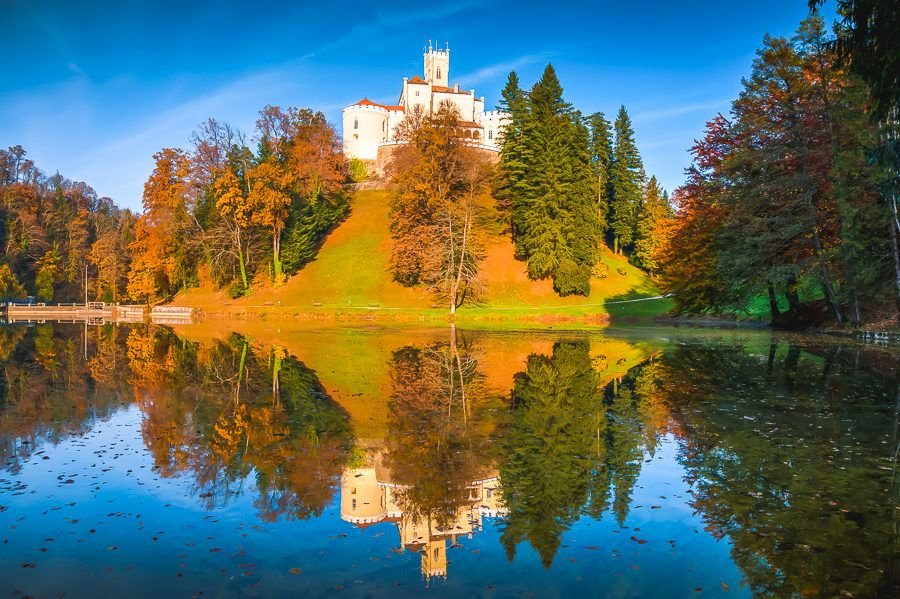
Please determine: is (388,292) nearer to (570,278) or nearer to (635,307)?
(570,278)

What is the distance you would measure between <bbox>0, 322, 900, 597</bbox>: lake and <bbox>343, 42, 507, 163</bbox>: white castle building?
81.7 m

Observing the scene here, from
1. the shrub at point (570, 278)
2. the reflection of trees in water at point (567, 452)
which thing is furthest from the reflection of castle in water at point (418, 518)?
the shrub at point (570, 278)

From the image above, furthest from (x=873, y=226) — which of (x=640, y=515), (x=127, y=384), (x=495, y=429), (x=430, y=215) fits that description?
(x=430, y=215)

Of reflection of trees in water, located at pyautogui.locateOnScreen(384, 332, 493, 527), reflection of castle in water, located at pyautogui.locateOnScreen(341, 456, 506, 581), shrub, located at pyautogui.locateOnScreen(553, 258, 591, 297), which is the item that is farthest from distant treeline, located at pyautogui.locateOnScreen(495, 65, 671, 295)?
reflection of castle in water, located at pyautogui.locateOnScreen(341, 456, 506, 581)

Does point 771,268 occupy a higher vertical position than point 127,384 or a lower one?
higher

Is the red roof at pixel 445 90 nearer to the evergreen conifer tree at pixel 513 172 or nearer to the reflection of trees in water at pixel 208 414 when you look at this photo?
the evergreen conifer tree at pixel 513 172

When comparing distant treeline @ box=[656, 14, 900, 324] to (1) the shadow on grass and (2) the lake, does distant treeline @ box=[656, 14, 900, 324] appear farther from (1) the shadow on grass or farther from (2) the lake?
(2) the lake

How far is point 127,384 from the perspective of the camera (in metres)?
17.9

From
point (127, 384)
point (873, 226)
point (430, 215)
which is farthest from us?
point (430, 215)

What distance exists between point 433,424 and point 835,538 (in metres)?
7.26

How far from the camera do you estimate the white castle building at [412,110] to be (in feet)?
344

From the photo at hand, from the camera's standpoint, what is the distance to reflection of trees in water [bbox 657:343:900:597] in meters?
6.27

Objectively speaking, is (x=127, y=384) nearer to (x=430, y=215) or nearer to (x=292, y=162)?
(x=430, y=215)

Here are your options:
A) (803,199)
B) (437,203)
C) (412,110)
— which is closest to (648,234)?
(437,203)
